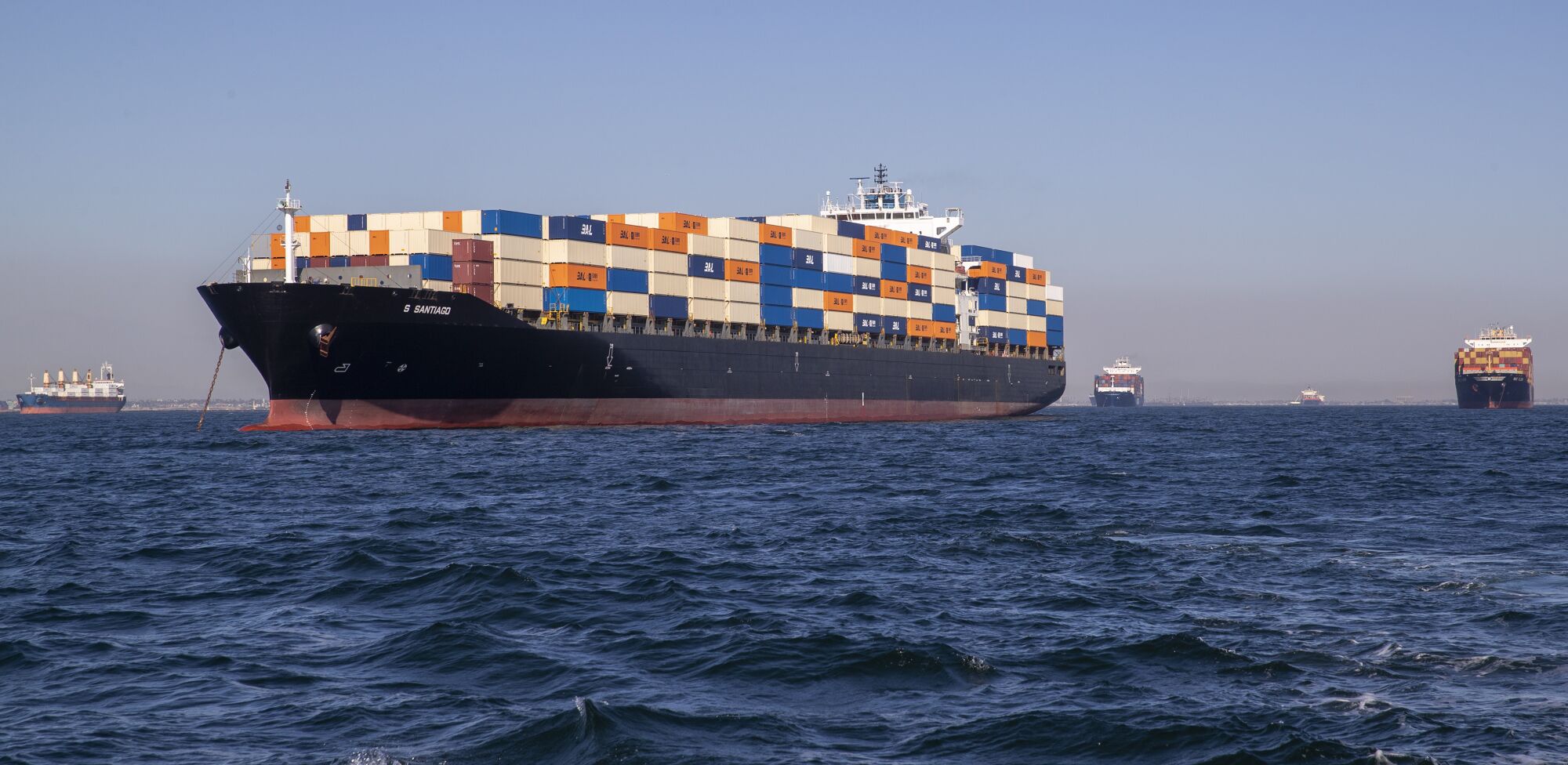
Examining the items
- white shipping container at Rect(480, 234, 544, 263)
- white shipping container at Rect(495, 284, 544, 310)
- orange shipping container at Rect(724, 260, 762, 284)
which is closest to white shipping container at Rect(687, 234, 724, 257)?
orange shipping container at Rect(724, 260, 762, 284)

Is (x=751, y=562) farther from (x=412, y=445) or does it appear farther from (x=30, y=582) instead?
(x=412, y=445)

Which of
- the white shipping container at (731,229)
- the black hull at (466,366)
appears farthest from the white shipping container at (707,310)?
the white shipping container at (731,229)

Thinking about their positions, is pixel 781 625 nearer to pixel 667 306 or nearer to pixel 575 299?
pixel 575 299

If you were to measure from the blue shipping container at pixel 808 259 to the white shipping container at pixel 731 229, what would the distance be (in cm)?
405

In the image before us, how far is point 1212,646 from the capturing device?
522 inches

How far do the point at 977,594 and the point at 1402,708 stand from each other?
636 cm

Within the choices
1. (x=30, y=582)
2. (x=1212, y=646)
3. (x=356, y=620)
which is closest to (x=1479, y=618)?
(x=1212, y=646)

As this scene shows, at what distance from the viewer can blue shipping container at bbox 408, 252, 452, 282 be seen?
53.7 metres

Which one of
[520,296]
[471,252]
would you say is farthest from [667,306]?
[471,252]

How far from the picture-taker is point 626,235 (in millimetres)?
62719

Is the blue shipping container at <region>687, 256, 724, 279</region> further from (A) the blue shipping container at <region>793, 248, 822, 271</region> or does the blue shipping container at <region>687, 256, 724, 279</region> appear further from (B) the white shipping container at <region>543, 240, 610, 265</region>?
(B) the white shipping container at <region>543, 240, 610, 265</region>

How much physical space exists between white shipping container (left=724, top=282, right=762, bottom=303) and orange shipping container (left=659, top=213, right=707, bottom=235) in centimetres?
330

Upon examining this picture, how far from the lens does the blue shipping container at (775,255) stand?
236ft

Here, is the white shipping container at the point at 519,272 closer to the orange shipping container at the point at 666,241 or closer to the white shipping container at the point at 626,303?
the white shipping container at the point at 626,303
